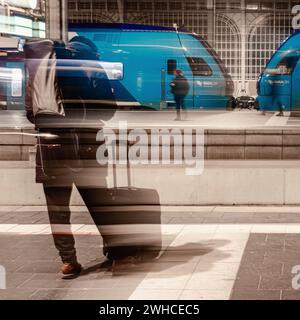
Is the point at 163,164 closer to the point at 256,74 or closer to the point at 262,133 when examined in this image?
the point at 262,133

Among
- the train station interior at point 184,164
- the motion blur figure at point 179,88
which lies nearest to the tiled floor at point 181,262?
the train station interior at point 184,164

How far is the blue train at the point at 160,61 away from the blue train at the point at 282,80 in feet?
0.41

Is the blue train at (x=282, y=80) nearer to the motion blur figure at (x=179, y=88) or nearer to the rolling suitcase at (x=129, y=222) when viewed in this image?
the motion blur figure at (x=179, y=88)

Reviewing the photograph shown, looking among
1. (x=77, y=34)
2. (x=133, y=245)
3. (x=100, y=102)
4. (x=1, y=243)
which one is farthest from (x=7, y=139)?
(x=77, y=34)

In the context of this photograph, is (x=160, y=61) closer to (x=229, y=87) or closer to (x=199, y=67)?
(x=199, y=67)

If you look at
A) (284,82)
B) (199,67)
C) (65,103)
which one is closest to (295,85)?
(284,82)

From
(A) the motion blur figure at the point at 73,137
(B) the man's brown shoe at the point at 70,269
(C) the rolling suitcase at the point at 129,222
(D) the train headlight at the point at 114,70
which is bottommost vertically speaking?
(B) the man's brown shoe at the point at 70,269

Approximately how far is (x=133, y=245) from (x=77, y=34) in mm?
1544

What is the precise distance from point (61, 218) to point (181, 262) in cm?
65

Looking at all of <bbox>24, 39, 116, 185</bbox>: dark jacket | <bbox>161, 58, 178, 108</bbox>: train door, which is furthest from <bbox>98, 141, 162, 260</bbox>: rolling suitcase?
<bbox>161, 58, 178, 108</bbox>: train door

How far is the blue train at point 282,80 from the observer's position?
→ 2789 mm

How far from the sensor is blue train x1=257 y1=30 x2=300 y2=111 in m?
2.79

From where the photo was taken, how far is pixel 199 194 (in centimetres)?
551

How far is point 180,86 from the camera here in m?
2.86
